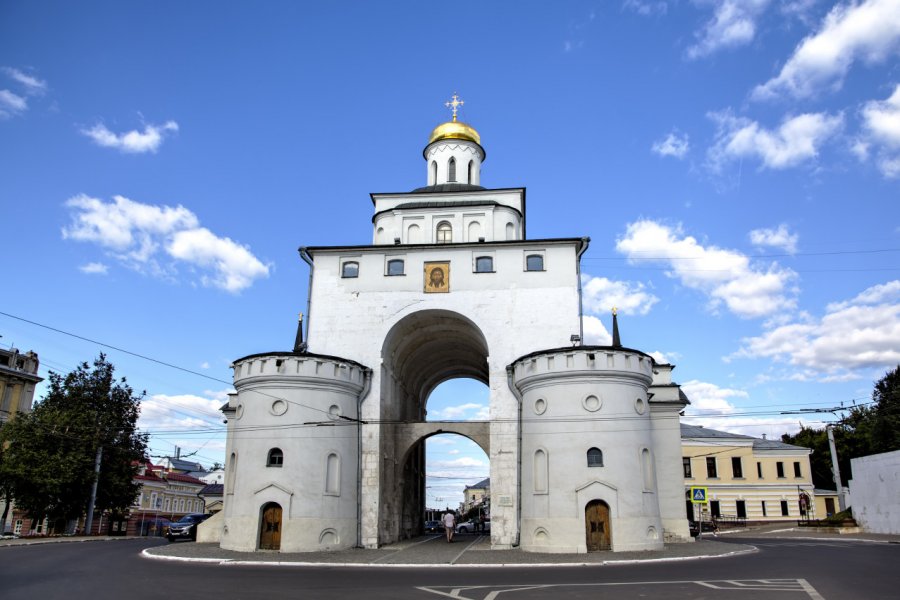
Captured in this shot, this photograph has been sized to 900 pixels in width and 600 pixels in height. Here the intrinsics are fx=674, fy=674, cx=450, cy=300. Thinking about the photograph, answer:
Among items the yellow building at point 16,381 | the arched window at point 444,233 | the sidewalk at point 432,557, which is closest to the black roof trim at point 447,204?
the arched window at point 444,233

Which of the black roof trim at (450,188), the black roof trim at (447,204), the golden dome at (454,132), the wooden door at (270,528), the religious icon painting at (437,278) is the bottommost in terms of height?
the wooden door at (270,528)

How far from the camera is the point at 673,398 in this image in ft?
109

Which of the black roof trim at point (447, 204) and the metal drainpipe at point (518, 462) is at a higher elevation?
the black roof trim at point (447, 204)

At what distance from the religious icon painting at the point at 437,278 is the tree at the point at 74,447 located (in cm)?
2186

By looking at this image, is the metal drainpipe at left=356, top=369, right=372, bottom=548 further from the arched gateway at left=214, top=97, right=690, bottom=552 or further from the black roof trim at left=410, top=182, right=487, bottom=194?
the black roof trim at left=410, top=182, right=487, bottom=194

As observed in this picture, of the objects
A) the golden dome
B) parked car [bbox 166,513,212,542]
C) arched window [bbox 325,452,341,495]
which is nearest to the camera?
arched window [bbox 325,452,341,495]

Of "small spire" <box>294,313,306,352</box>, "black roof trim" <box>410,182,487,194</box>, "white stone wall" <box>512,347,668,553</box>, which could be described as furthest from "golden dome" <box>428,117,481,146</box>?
"white stone wall" <box>512,347,668,553</box>

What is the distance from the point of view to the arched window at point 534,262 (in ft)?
99.8

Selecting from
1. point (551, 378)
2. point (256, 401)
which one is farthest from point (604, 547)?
point (256, 401)

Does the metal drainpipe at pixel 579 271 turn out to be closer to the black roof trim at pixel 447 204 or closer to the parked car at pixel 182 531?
the black roof trim at pixel 447 204

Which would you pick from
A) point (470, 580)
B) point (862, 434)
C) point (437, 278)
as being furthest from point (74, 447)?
point (862, 434)

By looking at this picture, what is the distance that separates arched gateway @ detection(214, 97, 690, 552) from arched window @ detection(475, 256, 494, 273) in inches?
4.0

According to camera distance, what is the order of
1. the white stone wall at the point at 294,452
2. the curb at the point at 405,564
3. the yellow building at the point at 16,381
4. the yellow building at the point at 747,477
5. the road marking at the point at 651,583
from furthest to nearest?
the yellow building at the point at 747,477, the yellow building at the point at 16,381, the white stone wall at the point at 294,452, the curb at the point at 405,564, the road marking at the point at 651,583

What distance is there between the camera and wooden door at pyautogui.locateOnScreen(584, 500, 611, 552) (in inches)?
952
